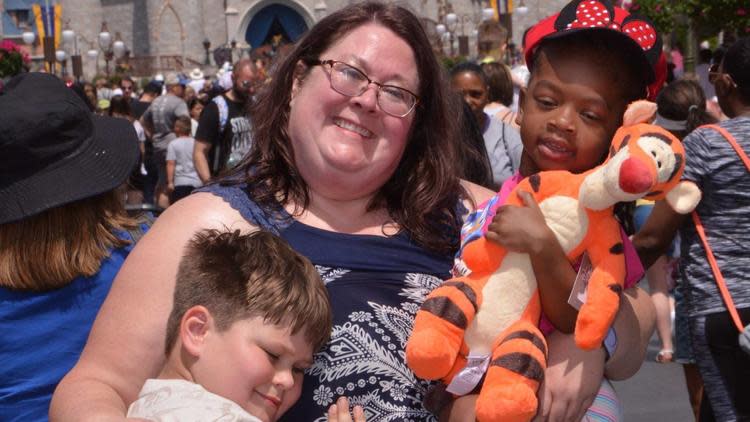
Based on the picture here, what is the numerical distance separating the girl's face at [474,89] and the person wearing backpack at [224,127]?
6.92 ft

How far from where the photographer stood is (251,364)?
2.08 metres

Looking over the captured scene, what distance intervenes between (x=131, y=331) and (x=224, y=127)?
6321mm

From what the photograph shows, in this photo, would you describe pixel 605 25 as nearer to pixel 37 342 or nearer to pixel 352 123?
pixel 352 123

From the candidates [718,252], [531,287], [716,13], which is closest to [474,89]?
[718,252]

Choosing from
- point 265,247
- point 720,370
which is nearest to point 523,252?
point 265,247

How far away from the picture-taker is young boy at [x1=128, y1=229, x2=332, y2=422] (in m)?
2.08

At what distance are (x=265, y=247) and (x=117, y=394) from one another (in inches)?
18.7

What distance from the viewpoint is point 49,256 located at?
273 cm

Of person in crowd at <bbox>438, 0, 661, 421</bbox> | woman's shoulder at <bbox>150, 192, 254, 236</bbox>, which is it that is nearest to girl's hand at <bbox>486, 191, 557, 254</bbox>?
person in crowd at <bbox>438, 0, 661, 421</bbox>

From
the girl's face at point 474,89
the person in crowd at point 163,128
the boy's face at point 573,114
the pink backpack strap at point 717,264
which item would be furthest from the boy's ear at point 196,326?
the person in crowd at point 163,128

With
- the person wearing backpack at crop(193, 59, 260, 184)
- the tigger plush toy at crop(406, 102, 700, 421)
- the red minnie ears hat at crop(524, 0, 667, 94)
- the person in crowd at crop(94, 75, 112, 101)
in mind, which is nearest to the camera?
the tigger plush toy at crop(406, 102, 700, 421)

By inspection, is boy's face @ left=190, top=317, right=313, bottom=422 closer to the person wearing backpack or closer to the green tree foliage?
the person wearing backpack

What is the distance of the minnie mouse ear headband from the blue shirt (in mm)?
258

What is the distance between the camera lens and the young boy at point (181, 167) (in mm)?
11336
